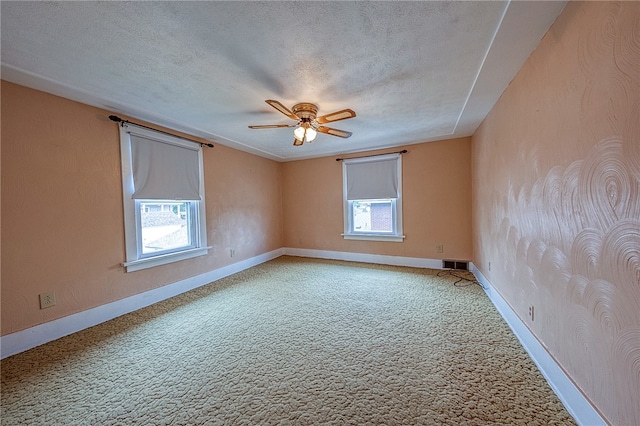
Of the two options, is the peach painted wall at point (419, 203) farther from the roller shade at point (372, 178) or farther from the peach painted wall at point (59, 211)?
the peach painted wall at point (59, 211)

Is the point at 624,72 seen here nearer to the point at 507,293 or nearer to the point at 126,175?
the point at 507,293

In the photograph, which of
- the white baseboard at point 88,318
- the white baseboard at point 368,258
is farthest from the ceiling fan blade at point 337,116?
the white baseboard at point 368,258

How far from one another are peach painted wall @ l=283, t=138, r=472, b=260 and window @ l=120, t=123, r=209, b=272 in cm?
231

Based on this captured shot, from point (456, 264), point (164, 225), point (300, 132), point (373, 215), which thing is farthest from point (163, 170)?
point (456, 264)

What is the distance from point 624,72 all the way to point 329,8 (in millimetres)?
1371

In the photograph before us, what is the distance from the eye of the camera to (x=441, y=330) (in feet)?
7.06

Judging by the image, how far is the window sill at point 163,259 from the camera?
2.72 m

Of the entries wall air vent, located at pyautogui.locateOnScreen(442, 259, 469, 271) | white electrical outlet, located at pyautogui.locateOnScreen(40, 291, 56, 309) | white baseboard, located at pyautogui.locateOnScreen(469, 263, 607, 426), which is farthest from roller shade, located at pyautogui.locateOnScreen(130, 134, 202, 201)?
wall air vent, located at pyautogui.locateOnScreen(442, 259, 469, 271)

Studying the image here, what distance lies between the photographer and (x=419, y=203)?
13.9 ft

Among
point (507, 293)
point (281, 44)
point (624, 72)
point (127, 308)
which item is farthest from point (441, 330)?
point (127, 308)

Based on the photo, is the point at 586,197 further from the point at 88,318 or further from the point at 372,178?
the point at 88,318

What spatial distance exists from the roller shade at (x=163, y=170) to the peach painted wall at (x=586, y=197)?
151 inches

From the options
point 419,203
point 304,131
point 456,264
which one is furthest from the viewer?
point 419,203

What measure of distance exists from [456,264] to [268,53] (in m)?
4.05
